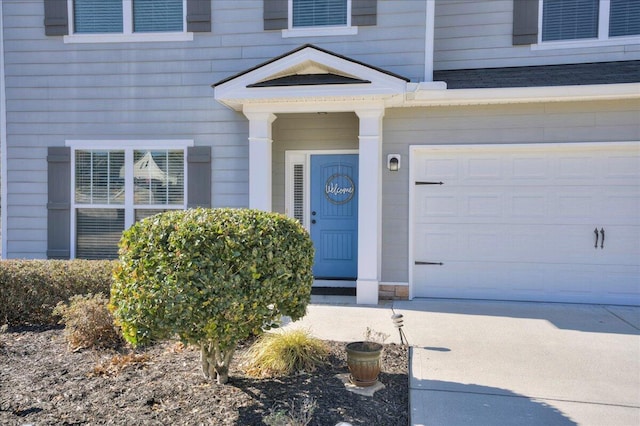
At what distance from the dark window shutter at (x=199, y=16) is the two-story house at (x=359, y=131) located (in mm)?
21

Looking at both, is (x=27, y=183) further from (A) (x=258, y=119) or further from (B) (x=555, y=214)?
(B) (x=555, y=214)

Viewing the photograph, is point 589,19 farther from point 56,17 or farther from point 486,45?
point 56,17

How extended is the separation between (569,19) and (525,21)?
0.64 metres

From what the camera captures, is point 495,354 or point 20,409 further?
point 495,354

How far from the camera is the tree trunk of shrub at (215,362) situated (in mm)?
3518

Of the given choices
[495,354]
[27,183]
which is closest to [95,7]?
[27,183]

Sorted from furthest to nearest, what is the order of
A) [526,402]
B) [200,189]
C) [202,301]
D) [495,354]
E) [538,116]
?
→ [200,189] < [538,116] < [495,354] < [526,402] < [202,301]

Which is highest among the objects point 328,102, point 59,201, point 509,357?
point 328,102

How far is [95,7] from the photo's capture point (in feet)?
23.4

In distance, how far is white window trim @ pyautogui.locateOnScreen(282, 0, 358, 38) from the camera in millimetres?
6695

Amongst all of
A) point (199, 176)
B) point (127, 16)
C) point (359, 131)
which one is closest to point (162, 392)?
point (199, 176)

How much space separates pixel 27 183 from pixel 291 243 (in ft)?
19.3

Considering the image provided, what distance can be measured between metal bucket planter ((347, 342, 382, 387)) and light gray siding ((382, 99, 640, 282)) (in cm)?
314

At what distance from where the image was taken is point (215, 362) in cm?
360
